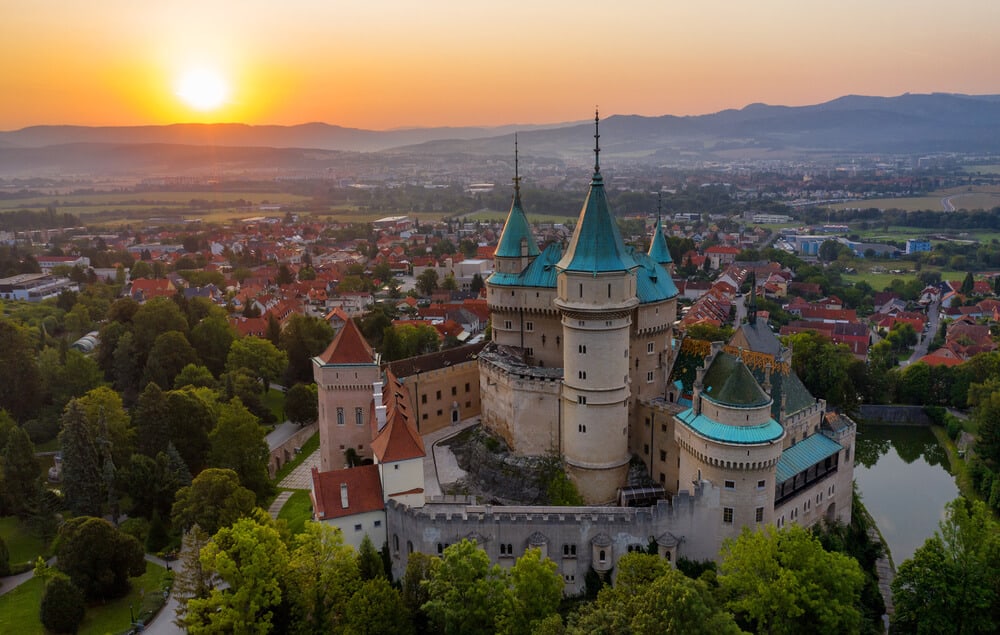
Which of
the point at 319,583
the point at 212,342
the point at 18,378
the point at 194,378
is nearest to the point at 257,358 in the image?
the point at 194,378

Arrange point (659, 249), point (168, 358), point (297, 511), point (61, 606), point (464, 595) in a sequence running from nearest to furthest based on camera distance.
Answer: point (464, 595)
point (61, 606)
point (297, 511)
point (659, 249)
point (168, 358)

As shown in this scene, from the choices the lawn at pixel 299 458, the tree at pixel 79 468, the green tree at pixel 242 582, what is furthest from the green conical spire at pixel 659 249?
the tree at pixel 79 468

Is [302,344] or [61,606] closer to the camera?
[61,606]

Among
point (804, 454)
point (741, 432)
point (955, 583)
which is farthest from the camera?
point (804, 454)

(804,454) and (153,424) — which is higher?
(804,454)

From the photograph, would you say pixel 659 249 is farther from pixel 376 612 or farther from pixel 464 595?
pixel 376 612

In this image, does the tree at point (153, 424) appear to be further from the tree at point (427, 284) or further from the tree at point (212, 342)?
the tree at point (427, 284)

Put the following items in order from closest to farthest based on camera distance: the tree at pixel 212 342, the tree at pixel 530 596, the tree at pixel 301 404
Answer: the tree at pixel 530 596 → the tree at pixel 301 404 → the tree at pixel 212 342

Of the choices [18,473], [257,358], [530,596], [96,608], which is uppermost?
[257,358]
